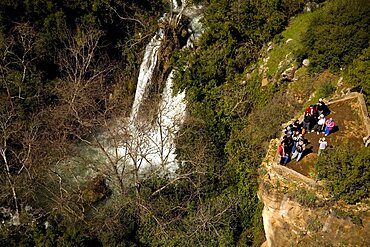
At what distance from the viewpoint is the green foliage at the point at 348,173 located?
17.4m

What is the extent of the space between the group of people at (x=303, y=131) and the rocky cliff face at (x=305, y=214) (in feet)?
2.78

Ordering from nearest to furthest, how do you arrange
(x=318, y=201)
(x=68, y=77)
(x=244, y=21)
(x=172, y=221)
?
1. (x=318, y=201)
2. (x=172, y=221)
3. (x=244, y=21)
4. (x=68, y=77)

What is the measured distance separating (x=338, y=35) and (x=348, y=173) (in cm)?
942

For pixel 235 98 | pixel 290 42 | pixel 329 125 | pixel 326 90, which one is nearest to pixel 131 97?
pixel 235 98

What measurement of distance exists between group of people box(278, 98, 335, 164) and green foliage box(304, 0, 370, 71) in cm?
388

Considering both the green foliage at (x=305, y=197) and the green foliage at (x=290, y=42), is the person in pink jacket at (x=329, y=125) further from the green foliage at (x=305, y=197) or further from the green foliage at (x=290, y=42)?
the green foliage at (x=290, y=42)

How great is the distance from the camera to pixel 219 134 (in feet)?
89.1

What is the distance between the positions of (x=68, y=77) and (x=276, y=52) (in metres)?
14.9

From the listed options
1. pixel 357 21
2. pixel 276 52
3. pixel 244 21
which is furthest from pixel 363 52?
pixel 244 21

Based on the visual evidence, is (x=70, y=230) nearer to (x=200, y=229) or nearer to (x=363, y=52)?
(x=200, y=229)

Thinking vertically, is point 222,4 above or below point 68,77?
above

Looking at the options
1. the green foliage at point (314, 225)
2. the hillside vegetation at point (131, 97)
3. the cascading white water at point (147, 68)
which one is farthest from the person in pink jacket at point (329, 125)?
the cascading white water at point (147, 68)

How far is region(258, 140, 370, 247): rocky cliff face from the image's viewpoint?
17438 millimetres

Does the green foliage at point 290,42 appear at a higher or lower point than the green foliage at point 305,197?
higher
